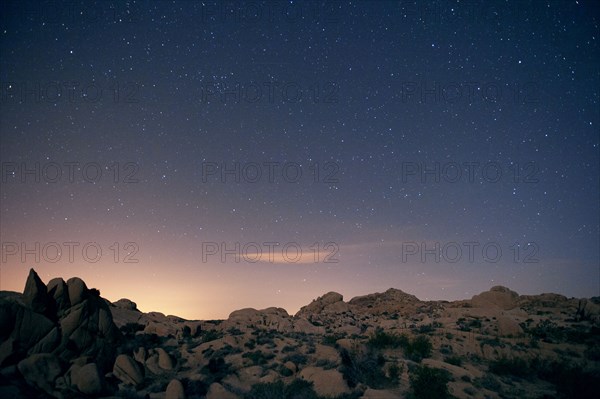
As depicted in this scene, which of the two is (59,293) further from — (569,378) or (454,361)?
(569,378)

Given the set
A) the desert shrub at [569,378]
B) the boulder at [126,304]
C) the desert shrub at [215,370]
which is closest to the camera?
the desert shrub at [569,378]

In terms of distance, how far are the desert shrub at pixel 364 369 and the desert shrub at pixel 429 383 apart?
1331 millimetres

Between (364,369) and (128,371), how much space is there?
14499 mm

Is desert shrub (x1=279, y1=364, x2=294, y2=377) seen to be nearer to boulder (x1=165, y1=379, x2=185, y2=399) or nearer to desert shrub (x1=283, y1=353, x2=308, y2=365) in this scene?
desert shrub (x1=283, y1=353, x2=308, y2=365)

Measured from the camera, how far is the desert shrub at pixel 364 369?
1736 centimetres

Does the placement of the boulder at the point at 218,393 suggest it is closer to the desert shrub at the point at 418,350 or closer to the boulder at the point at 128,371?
the boulder at the point at 128,371

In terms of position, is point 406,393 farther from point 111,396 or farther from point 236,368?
point 111,396

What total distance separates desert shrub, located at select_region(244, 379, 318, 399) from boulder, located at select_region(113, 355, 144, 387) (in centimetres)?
819

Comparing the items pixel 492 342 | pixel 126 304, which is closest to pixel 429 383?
pixel 492 342

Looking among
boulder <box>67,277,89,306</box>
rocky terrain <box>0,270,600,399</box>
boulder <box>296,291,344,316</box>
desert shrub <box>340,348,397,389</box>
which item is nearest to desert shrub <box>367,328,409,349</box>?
rocky terrain <box>0,270,600,399</box>

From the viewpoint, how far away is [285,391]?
16.7 m

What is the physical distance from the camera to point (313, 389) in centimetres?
1653

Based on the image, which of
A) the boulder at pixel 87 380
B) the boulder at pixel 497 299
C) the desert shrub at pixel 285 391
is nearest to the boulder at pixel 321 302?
the boulder at pixel 497 299

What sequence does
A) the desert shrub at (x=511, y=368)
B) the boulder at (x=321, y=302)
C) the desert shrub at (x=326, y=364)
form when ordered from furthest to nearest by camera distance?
the boulder at (x=321, y=302) < the desert shrub at (x=511, y=368) < the desert shrub at (x=326, y=364)
